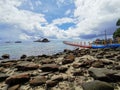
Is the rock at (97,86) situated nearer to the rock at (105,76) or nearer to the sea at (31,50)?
the rock at (105,76)

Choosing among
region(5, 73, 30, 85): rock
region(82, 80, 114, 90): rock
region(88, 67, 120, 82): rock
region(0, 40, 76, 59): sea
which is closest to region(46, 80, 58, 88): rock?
region(5, 73, 30, 85): rock

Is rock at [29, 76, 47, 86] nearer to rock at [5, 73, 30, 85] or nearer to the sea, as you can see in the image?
rock at [5, 73, 30, 85]

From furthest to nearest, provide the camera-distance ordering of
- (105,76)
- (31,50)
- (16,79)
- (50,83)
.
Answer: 1. (31,50)
2. (16,79)
3. (50,83)
4. (105,76)

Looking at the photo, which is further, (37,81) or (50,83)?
(37,81)

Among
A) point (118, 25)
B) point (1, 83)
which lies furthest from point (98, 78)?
point (118, 25)

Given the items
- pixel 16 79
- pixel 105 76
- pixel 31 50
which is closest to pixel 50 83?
pixel 16 79

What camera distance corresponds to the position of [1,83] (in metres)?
9.62

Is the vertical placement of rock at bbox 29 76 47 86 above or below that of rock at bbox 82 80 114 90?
below

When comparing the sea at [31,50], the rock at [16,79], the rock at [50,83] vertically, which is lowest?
the sea at [31,50]

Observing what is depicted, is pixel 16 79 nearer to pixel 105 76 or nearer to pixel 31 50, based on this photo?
pixel 105 76

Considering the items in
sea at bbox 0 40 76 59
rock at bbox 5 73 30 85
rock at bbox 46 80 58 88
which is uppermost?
rock at bbox 5 73 30 85

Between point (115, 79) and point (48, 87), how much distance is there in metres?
3.30

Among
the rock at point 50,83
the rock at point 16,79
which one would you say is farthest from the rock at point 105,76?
the rock at point 16,79

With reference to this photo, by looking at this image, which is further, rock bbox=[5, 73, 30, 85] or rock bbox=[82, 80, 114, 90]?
rock bbox=[5, 73, 30, 85]
